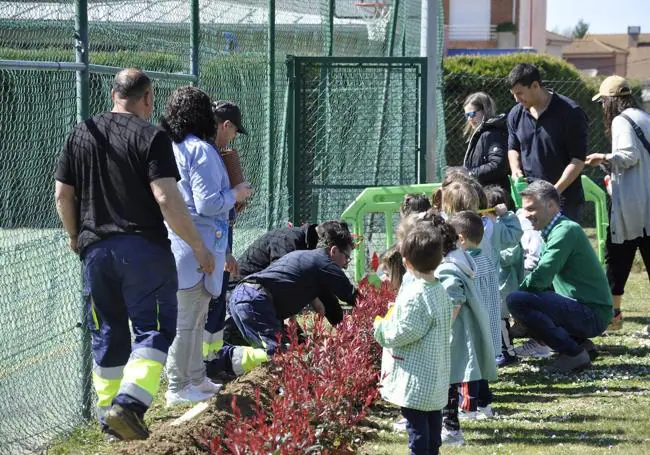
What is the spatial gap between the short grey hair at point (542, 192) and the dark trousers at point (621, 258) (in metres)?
1.74

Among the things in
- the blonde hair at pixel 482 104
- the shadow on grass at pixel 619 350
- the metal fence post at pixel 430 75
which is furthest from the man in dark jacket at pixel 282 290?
the metal fence post at pixel 430 75

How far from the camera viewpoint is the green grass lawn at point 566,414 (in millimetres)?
5891

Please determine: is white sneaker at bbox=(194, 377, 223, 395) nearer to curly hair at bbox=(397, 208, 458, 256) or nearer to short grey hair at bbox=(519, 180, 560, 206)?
curly hair at bbox=(397, 208, 458, 256)

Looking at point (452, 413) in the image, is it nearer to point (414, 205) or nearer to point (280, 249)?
point (414, 205)

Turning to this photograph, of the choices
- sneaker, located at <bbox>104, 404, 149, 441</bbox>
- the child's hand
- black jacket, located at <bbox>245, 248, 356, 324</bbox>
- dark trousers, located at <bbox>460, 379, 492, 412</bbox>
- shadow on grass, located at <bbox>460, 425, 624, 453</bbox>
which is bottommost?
shadow on grass, located at <bbox>460, 425, 624, 453</bbox>

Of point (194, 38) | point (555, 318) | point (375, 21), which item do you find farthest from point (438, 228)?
point (375, 21)

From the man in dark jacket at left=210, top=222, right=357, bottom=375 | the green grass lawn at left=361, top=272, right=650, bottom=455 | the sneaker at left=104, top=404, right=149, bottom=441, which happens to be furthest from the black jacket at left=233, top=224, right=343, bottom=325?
the sneaker at left=104, top=404, right=149, bottom=441

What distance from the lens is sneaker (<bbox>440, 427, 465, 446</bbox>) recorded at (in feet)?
19.3

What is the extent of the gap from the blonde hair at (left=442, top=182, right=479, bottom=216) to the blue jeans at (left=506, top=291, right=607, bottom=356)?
1.17 meters

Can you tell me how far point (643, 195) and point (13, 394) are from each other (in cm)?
540

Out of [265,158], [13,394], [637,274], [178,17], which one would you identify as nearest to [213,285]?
[13,394]

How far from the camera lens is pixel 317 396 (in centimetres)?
539

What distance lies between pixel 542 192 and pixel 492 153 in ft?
3.94

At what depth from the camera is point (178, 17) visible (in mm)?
7852
